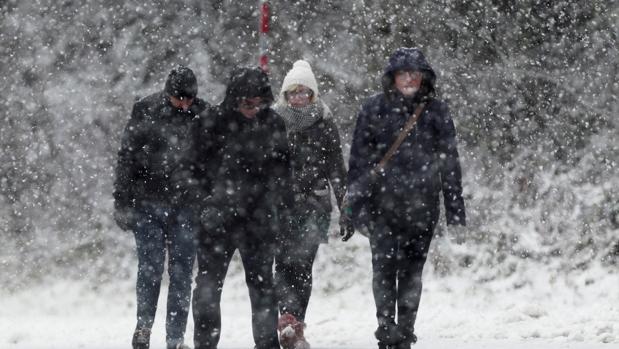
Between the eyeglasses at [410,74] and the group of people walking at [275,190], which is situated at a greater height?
the eyeglasses at [410,74]

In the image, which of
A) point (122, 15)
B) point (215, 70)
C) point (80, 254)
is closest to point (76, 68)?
point (122, 15)

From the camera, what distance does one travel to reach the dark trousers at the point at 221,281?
20.3 feet

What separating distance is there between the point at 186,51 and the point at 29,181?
9.04 ft

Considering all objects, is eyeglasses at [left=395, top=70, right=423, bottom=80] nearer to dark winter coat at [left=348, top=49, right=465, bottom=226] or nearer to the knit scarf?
dark winter coat at [left=348, top=49, right=465, bottom=226]

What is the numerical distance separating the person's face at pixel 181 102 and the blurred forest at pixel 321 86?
16.7 ft

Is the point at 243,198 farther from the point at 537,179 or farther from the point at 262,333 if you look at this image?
the point at 537,179

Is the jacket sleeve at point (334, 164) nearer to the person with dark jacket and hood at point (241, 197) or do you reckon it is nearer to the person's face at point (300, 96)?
the person's face at point (300, 96)

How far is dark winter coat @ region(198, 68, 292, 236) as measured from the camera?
20.2 feet

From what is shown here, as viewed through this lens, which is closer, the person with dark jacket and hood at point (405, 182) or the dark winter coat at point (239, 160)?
the dark winter coat at point (239, 160)

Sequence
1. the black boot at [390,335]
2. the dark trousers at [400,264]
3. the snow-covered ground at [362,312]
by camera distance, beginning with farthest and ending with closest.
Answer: the snow-covered ground at [362,312], the dark trousers at [400,264], the black boot at [390,335]

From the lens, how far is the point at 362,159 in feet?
22.3

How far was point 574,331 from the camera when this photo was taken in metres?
9.07

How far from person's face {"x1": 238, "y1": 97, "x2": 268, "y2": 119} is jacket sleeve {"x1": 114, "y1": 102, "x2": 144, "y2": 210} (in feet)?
5.60

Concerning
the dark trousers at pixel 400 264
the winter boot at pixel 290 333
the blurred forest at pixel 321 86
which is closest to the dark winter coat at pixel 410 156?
the dark trousers at pixel 400 264
